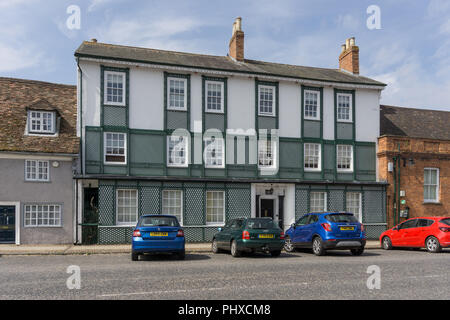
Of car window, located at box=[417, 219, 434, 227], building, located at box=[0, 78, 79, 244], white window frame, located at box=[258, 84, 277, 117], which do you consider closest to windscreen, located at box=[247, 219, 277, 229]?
car window, located at box=[417, 219, 434, 227]

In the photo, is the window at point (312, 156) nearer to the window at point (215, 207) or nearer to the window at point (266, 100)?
the window at point (266, 100)

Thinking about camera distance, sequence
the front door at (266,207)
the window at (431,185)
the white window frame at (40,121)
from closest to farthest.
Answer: the white window frame at (40,121)
the front door at (266,207)
the window at (431,185)

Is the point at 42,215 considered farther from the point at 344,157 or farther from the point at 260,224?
the point at 344,157

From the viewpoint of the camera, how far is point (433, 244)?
18.0 m

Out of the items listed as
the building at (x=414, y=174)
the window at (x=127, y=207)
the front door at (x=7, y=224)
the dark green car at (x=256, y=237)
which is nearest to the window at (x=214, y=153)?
the window at (x=127, y=207)

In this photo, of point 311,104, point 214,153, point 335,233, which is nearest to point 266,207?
point 214,153

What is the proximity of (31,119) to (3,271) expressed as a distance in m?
11.1

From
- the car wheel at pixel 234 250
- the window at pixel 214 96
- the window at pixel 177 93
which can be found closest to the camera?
the car wheel at pixel 234 250

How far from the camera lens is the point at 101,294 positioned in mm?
8305

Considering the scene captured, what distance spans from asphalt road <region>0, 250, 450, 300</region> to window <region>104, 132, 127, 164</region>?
8.07 m

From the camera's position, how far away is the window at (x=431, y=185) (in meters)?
25.9

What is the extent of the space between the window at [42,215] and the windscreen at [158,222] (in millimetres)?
7658
